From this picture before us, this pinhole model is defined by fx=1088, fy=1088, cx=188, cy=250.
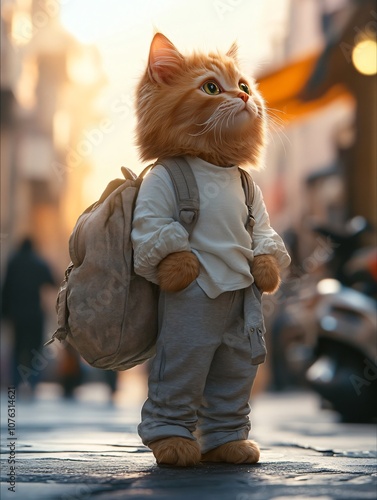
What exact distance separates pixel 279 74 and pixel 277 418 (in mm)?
6397

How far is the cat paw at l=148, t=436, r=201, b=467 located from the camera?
3723 millimetres

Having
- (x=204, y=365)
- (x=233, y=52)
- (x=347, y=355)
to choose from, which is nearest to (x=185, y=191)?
(x=204, y=365)

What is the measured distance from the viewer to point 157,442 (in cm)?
382

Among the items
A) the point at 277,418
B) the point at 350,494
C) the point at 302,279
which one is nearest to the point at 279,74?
the point at 302,279

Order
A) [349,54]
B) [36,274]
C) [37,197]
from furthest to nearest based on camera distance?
1. [37,197]
2. [349,54]
3. [36,274]

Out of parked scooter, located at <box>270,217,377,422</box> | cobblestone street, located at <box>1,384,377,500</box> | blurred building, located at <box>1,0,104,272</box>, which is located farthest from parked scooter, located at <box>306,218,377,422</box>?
blurred building, located at <box>1,0,104,272</box>

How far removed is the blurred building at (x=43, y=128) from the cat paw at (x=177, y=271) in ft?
54.9

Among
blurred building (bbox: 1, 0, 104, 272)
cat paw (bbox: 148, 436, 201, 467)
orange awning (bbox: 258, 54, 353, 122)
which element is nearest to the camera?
cat paw (bbox: 148, 436, 201, 467)

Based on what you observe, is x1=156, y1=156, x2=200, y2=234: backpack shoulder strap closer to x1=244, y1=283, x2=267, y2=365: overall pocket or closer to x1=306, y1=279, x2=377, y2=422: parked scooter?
→ x1=244, y1=283, x2=267, y2=365: overall pocket

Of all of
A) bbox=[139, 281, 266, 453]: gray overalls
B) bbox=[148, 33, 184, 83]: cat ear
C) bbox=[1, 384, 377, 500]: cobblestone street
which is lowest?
bbox=[1, 384, 377, 500]: cobblestone street

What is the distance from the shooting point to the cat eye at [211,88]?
405cm

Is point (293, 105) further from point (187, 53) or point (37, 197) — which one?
point (37, 197)

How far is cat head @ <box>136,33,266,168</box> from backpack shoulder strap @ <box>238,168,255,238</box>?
63mm

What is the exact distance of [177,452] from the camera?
3725 millimetres
